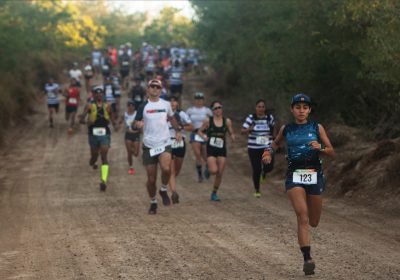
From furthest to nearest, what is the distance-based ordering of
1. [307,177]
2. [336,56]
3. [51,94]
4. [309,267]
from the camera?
[51,94] < [336,56] < [307,177] < [309,267]

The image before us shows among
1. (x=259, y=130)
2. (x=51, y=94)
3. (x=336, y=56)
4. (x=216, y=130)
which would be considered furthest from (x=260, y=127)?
(x=51, y=94)

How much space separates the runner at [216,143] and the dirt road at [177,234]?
23.2 inches

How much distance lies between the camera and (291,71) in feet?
71.7

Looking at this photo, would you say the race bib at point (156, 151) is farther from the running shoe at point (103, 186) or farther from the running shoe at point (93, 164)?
the running shoe at point (93, 164)

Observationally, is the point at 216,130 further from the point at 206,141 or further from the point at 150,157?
the point at 150,157

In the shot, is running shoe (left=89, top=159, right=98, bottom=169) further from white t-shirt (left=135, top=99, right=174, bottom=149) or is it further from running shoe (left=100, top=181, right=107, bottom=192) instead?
white t-shirt (left=135, top=99, right=174, bottom=149)

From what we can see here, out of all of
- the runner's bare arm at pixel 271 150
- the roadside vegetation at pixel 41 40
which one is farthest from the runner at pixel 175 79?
the runner's bare arm at pixel 271 150

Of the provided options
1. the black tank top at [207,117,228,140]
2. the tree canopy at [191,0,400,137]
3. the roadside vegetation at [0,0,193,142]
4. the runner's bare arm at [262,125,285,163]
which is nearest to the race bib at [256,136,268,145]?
the black tank top at [207,117,228,140]

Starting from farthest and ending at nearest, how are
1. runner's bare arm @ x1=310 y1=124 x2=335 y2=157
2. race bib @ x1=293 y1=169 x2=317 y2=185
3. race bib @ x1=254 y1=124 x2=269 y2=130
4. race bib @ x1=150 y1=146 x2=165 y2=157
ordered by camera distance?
race bib @ x1=254 y1=124 x2=269 y2=130
race bib @ x1=150 y1=146 x2=165 y2=157
race bib @ x1=293 y1=169 x2=317 y2=185
runner's bare arm @ x1=310 y1=124 x2=335 y2=157

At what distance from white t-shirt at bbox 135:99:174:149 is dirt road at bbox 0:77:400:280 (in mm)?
1276

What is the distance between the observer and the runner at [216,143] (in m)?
15.3

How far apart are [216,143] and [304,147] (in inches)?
265

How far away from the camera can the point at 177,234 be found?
1123 centimetres

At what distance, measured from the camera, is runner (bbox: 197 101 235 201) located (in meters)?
15.3
